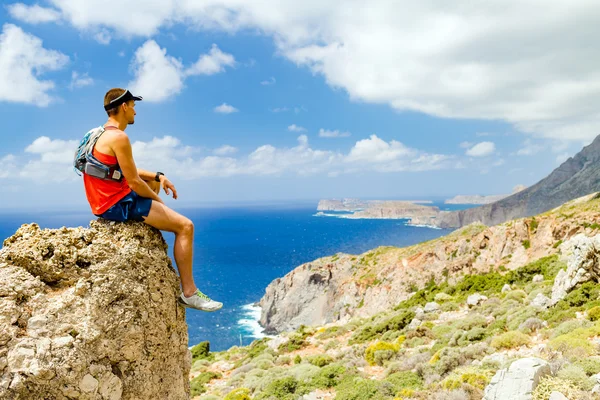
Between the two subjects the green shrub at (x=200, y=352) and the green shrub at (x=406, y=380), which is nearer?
the green shrub at (x=406, y=380)

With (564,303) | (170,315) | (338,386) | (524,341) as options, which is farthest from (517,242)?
(170,315)

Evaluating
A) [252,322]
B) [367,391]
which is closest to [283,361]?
[367,391]

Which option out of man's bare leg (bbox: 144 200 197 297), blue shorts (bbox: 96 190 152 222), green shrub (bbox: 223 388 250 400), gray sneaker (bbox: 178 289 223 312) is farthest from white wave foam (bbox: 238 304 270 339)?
blue shorts (bbox: 96 190 152 222)

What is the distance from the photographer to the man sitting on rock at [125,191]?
500 centimetres

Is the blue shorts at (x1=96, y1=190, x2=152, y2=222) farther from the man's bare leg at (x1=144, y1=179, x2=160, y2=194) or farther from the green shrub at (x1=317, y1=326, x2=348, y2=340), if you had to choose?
the green shrub at (x1=317, y1=326, x2=348, y2=340)

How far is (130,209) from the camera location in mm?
5203

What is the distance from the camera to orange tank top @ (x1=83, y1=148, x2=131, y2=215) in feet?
16.5

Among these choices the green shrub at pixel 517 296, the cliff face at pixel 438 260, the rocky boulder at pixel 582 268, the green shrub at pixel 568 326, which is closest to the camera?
the green shrub at pixel 568 326

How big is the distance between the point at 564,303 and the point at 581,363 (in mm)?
Result: 6663

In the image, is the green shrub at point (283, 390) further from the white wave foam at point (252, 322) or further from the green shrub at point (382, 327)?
the white wave foam at point (252, 322)

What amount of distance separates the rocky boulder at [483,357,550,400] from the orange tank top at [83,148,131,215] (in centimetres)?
754

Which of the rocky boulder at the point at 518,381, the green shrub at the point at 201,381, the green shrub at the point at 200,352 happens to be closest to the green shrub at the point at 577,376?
the rocky boulder at the point at 518,381

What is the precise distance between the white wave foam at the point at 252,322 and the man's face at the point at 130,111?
73077mm

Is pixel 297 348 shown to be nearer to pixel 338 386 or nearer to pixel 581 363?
pixel 338 386
